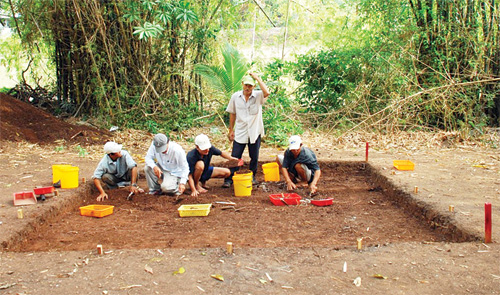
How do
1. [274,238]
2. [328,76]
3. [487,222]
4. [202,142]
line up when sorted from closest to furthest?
[487,222]
[274,238]
[202,142]
[328,76]

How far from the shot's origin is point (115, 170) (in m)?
6.13

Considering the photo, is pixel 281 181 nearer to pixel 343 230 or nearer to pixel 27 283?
pixel 343 230

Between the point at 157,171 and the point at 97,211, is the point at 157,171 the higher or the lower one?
the higher one

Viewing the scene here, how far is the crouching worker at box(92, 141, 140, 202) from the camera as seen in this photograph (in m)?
5.77

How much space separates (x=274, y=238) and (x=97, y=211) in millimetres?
2025

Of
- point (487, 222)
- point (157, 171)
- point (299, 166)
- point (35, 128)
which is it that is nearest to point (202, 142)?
point (157, 171)

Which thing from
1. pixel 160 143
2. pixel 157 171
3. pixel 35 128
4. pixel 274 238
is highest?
pixel 160 143

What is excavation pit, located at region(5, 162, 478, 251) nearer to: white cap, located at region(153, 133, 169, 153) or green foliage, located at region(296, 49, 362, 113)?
white cap, located at region(153, 133, 169, 153)

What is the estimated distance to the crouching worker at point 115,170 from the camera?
577 cm

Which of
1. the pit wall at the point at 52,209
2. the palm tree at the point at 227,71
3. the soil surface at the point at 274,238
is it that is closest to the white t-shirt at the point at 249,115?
the soil surface at the point at 274,238

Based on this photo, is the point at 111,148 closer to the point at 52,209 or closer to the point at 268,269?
the point at 52,209

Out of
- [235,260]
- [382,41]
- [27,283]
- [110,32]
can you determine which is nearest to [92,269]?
[27,283]

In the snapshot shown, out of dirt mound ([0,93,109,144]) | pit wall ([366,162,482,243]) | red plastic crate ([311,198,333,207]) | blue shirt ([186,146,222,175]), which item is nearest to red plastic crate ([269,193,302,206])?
red plastic crate ([311,198,333,207])

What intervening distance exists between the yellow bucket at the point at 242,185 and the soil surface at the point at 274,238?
0.33 ft
